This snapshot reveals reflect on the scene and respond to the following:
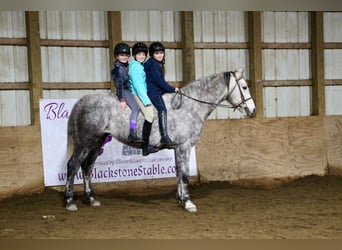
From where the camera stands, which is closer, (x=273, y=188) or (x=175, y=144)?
(x=175, y=144)

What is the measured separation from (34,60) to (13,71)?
326 mm

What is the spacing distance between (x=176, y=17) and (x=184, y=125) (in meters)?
2.61

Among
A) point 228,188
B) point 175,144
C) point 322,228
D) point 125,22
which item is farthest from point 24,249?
point 125,22

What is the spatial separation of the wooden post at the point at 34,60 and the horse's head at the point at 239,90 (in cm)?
259

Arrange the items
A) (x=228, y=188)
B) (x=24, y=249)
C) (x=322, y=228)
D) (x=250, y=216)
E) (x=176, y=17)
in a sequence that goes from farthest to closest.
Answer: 1. (x=176, y=17)
2. (x=228, y=188)
3. (x=250, y=216)
4. (x=322, y=228)
5. (x=24, y=249)

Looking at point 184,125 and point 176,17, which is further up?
point 176,17

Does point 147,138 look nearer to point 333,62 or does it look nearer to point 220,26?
point 220,26

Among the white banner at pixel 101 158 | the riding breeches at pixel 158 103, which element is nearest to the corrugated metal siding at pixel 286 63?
the white banner at pixel 101 158

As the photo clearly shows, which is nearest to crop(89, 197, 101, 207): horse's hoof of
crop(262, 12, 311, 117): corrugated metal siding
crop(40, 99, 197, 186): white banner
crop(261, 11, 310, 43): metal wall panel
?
crop(40, 99, 197, 186): white banner

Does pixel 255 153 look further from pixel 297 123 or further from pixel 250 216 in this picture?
pixel 250 216

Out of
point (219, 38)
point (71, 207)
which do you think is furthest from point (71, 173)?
point (219, 38)

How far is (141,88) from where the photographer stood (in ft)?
16.8

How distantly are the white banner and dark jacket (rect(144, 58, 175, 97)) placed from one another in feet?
4.62
